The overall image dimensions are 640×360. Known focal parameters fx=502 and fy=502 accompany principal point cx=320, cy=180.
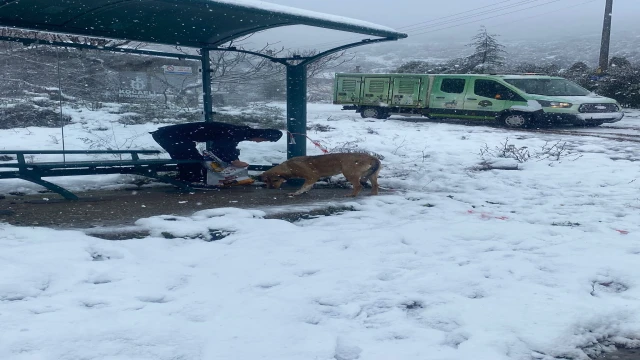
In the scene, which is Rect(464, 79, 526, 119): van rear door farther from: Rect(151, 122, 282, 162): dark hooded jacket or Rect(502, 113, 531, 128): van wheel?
Rect(151, 122, 282, 162): dark hooded jacket

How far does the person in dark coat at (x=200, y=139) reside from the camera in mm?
7160

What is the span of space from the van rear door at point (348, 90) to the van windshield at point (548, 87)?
20.2 feet

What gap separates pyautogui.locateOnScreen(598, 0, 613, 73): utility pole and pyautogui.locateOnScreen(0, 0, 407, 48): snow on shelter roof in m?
23.1

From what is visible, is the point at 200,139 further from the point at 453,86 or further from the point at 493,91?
the point at 453,86

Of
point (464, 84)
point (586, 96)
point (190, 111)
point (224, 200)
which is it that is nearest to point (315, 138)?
point (190, 111)

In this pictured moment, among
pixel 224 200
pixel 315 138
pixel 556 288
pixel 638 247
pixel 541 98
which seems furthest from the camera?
pixel 541 98

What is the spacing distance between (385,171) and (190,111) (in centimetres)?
354

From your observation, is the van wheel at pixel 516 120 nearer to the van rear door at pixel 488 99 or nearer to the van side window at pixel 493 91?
the van rear door at pixel 488 99

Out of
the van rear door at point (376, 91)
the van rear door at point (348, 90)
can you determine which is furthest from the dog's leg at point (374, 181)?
the van rear door at point (348, 90)

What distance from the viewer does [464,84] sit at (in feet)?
60.9

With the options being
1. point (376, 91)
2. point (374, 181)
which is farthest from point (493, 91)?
point (374, 181)

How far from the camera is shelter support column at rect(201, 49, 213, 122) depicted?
8328 millimetres

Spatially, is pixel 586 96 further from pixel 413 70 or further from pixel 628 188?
pixel 413 70

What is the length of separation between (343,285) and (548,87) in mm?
16149
